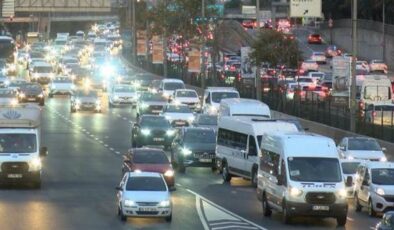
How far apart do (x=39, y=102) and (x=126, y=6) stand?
84041mm

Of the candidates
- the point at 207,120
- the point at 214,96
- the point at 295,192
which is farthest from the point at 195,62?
the point at 295,192

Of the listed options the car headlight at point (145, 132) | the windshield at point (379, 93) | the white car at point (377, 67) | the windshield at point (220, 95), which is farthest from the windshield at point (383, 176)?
the white car at point (377, 67)

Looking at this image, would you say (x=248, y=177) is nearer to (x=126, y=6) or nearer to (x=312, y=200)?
(x=312, y=200)

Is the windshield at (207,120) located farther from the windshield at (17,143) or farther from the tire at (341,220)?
the tire at (341,220)

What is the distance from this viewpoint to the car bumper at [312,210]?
109ft

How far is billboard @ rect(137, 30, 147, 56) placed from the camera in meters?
134

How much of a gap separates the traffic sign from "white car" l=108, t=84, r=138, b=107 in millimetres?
21076

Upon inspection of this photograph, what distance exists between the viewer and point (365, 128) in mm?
57531

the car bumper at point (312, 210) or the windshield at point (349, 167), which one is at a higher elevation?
the windshield at point (349, 167)

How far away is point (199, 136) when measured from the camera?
49.7m

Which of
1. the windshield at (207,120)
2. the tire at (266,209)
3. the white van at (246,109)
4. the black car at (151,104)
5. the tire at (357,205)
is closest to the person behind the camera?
the tire at (266,209)

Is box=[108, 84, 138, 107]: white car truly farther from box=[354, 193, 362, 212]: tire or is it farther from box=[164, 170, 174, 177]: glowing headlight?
box=[354, 193, 362, 212]: tire

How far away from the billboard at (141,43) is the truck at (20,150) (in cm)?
9024

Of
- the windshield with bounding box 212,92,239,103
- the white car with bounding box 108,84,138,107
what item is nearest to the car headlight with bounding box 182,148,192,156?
the windshield with bounding box 212,92,239,103
